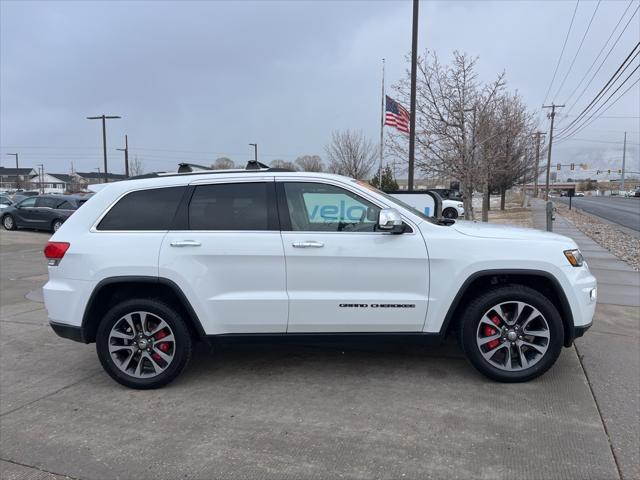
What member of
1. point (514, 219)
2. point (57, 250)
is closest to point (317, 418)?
point (57, 250)

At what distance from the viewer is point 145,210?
424cm

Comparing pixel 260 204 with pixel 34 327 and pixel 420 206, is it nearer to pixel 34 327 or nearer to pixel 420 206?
pixel 34 327

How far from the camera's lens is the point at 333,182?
4.20 meters

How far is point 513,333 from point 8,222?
22.1 m

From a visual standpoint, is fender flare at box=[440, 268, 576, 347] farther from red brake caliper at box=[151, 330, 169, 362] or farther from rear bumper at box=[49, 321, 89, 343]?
rear bumper at box=[49, 321, 89, 343]

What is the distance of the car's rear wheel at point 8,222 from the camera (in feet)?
67.5

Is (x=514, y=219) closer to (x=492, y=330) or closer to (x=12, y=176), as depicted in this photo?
(x=492, y=330)

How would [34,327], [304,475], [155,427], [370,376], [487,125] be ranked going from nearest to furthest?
[304,475], [155,427], [370,376], [34,327], [487,125]

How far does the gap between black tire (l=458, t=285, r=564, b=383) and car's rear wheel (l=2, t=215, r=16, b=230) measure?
2152cm

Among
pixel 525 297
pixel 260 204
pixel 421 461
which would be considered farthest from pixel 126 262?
pixel 525 297

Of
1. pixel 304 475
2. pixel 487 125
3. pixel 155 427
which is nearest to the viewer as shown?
pixel 304 475

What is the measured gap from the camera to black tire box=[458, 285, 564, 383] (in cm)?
401

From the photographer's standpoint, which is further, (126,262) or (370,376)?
(370,376)

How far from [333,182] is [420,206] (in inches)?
198
